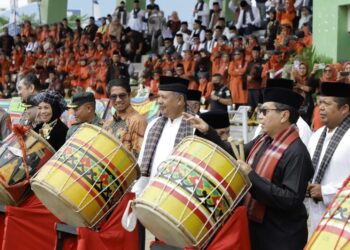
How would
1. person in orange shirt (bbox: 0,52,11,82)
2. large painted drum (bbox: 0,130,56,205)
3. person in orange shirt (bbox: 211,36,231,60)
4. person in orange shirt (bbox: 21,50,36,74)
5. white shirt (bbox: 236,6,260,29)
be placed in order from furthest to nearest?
person in orange shirt (bbox: 0,52,11,82), person in orange shirt (bbox: 21,50,36,74), white shirt (bbox: 236,6,260,29), person in orange shirt (bbox: 211,36,231,60), large painted drum (bbox: 0,130,56,205)

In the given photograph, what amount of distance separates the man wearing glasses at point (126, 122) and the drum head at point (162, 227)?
1912 millimetres

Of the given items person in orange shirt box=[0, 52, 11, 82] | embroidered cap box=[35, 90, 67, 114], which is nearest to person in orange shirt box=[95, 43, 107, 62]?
person in orange shirt box=[0, 52, 11, 82]

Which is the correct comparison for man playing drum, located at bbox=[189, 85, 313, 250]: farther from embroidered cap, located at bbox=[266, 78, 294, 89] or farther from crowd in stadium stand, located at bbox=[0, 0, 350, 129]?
crowd in stadium stand, located at bbox=[0, 0, 350, 129]

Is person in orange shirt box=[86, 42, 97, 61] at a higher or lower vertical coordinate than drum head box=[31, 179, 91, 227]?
higher

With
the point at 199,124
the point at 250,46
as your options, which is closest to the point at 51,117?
the point at 199,124

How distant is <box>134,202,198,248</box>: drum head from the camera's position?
4.81 metres

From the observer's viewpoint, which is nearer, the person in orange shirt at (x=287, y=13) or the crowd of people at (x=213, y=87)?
the crowd of people at (x=213, y=87)

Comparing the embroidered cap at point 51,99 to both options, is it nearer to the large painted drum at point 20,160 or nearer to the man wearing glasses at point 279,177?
the large painted drum at point 20,160

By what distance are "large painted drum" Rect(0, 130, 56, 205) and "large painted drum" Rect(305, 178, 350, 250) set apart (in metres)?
2.96

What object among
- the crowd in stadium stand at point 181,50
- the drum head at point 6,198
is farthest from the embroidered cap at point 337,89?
the crowd in stadium stand at point 181,50

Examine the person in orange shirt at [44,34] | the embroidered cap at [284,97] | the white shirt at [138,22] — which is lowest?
the embroidered cap at [284,97]

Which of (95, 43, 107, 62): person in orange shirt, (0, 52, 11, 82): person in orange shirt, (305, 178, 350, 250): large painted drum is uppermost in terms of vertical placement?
(95, 43, 107, 62): person in orange shirt

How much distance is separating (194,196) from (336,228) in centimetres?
106

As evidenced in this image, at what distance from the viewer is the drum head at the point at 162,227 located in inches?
189
